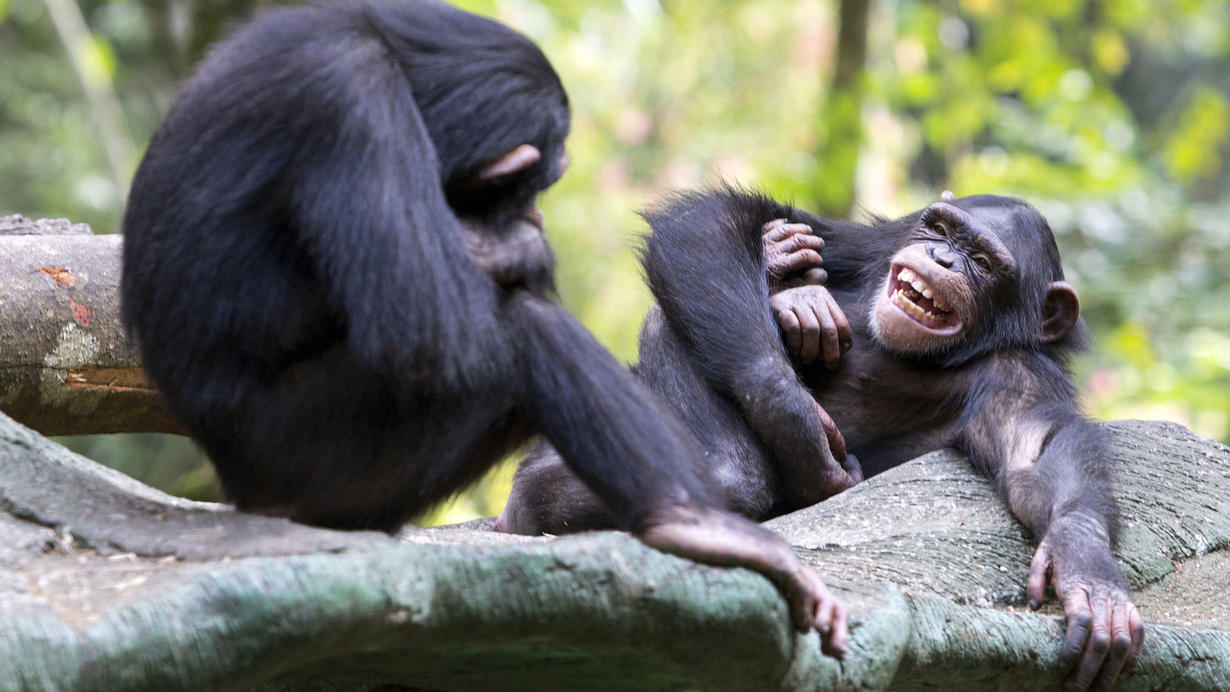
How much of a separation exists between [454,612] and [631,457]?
57cm

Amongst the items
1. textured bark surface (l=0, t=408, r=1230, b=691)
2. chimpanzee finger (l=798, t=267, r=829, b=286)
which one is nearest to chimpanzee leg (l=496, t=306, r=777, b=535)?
textured bark surface (l=0, t=408, r=1230, b=691)

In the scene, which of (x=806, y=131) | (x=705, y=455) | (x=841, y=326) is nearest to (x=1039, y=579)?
(x=705, y=455)

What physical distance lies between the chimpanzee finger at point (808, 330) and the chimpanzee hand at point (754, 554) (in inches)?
61.7

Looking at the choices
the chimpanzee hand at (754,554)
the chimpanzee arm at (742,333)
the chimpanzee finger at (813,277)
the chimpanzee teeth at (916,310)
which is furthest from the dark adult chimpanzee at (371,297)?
the chimpanzee finger at (813,277)

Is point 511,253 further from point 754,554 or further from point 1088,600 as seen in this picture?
point 1088,600

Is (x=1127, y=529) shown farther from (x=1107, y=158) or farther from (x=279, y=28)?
(x=1107, y=158)

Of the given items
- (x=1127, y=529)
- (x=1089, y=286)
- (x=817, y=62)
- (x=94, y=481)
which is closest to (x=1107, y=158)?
(x=1089, y=286)

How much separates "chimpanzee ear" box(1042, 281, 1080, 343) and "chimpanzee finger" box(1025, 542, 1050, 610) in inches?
42.6

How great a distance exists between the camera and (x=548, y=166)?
8.11ft

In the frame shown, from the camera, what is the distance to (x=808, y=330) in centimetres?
367

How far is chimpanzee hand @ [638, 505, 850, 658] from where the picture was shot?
2.08 m

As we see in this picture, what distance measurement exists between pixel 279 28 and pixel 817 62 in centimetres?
889

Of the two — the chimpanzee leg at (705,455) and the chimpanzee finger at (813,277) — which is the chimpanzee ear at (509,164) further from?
the chimpanzee finger at (813,277)

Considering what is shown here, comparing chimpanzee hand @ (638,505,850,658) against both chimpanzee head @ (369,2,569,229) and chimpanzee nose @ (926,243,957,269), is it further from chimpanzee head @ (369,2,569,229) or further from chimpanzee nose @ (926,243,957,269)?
chimpanzee nose @ (926,243,957,269)
